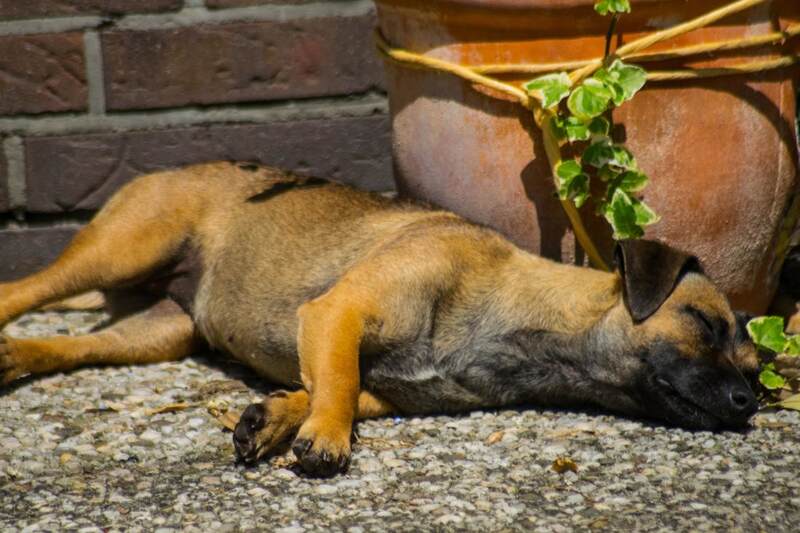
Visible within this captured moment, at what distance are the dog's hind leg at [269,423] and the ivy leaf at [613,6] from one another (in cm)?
154

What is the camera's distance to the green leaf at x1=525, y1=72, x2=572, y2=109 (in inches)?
170

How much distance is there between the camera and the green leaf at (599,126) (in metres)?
4.40

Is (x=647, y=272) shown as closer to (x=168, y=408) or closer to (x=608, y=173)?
(x=608, y=173)

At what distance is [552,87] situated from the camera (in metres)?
4.33

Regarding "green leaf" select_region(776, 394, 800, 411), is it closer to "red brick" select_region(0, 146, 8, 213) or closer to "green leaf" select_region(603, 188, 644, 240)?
"green leaf" select_region(603, 188, 644, 240)

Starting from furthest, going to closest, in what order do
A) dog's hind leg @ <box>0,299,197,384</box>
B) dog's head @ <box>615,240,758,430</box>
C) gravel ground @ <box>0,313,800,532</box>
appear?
dog's hind leg @ <box>0,299,197,384</box> < dog's head @ <box>615,240,758,430</box> < gravel ground @ <box>0,313,800,532</box>

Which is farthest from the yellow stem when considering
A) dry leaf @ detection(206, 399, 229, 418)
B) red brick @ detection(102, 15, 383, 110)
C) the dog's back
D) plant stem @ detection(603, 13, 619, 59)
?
dry leaf @ detection(206, 399, 229, 418)

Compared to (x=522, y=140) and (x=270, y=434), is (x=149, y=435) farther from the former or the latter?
(x=522, y=140)

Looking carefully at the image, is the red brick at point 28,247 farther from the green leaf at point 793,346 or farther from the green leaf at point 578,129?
the green leaf at point 793,346

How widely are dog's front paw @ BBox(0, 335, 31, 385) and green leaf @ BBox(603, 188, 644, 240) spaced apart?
2.17m

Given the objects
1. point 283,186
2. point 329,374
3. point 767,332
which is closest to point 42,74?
point 283,186

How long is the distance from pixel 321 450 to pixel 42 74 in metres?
2.41

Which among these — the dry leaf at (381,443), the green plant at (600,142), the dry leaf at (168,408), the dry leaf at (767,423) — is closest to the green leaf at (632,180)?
the green plant at (600,142)

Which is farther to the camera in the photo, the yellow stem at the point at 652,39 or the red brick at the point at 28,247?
the red brick at the point at 28,247
